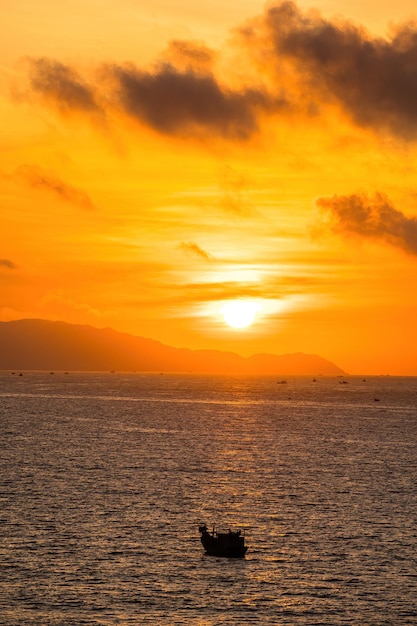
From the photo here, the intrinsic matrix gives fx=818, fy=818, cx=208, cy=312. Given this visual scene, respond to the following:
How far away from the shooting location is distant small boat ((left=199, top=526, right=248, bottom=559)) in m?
80.4

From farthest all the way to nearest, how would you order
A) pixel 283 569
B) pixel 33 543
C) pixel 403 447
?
1. pixel 403 447
2. pixel 33 543
3. pixel 283 569

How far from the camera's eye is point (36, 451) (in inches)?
6550

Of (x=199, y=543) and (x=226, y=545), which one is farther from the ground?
(x=226, y=545)

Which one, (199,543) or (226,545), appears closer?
(226,545)

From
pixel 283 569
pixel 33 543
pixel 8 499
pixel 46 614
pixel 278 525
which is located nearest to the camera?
pixel 46 614

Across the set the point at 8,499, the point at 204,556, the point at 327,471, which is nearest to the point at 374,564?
the point at 204,556

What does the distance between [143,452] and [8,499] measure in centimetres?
6196

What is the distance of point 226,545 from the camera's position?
80500mm

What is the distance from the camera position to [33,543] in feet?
277

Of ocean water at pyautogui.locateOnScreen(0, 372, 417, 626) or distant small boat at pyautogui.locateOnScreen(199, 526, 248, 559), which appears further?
distant small boat at pyautogui.locateOnScreen(199, 526, 248, 559)

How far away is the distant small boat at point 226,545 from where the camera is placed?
80.4 m

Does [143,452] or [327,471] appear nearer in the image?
[327,471]

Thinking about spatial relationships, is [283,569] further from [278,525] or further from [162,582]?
[278,525]

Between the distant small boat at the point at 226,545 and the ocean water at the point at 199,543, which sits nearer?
the ocean water at the point at 199,543
